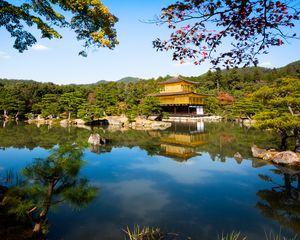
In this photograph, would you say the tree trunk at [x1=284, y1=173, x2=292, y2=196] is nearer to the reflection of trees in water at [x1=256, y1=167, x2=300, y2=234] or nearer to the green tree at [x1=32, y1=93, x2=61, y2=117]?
the reflection of trees in water at [x1=256, y1=167, x2=300, y2=234]

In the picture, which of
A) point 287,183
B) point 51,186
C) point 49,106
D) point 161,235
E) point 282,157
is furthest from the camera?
point 49,106

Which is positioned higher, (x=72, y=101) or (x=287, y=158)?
(x=72, y=101)

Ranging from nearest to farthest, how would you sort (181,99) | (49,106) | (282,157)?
(282,157)
(49,106)
(181,99)

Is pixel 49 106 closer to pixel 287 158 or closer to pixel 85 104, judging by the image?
pixel 85 104

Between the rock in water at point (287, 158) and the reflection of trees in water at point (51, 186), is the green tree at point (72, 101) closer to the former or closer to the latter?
the rock in water at point (287, 158)

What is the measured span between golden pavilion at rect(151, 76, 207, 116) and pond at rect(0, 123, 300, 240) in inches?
905

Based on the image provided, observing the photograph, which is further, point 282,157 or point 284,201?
point 282,157

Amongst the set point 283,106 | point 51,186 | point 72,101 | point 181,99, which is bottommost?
point 51,186

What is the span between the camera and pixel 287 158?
9617 mm

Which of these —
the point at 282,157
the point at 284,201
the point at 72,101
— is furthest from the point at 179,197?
the point at 72,101

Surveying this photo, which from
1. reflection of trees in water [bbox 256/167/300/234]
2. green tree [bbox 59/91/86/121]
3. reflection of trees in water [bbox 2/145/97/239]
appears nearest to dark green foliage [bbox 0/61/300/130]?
green tree [bbox 59/91/86/121]

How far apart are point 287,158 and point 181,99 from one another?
26153 mm

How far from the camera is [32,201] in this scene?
3805 millimetres

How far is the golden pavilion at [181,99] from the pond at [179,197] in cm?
2298
